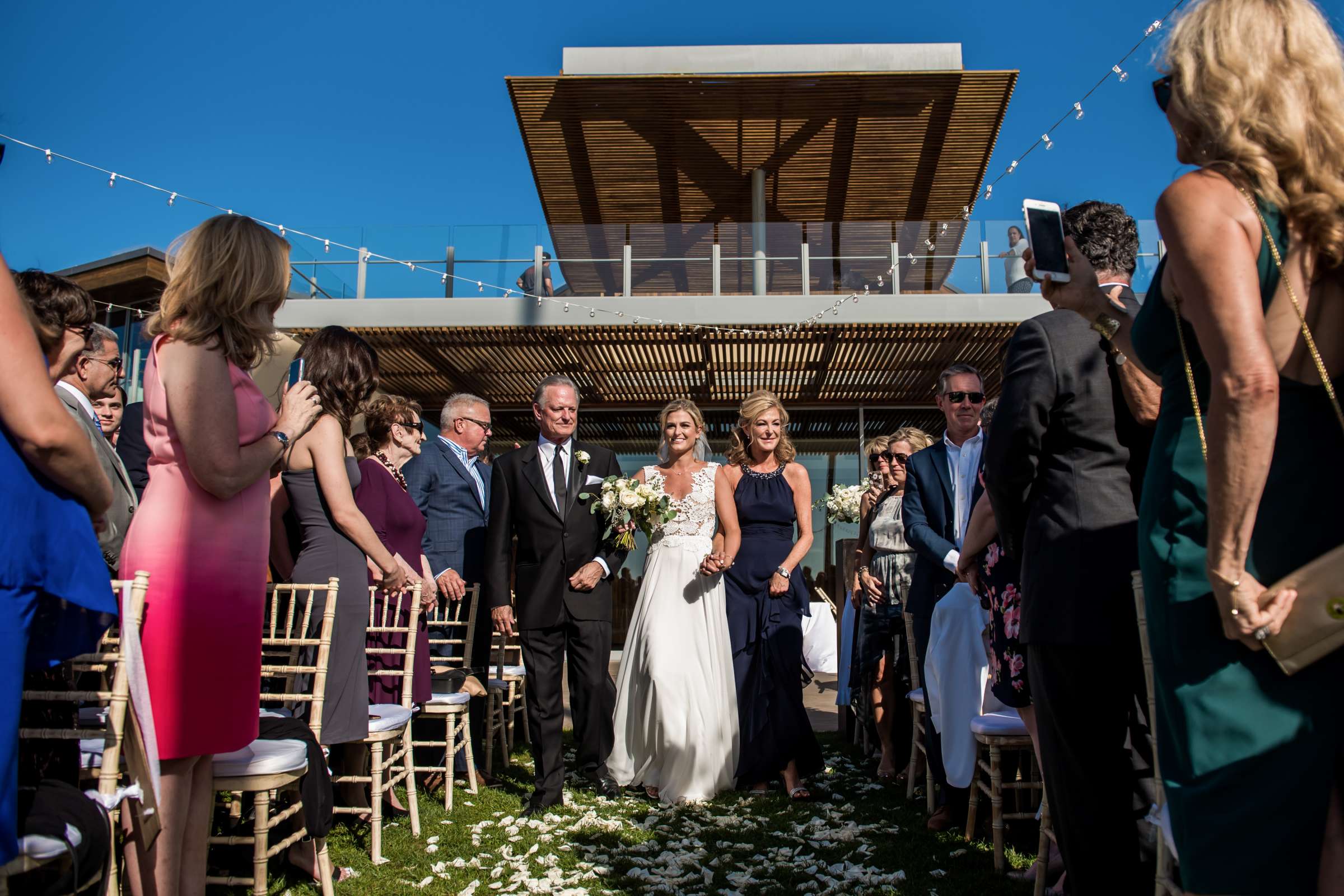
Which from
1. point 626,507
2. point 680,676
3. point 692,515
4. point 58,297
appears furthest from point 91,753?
point 692,515

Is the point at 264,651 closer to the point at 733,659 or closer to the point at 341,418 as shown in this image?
the point at 341,418

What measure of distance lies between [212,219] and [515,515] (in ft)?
9.50

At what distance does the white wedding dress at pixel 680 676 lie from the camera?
210 inches

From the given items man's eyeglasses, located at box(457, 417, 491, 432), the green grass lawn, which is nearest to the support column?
man's eyeglasses, located at box(457, 417, 491, 432)

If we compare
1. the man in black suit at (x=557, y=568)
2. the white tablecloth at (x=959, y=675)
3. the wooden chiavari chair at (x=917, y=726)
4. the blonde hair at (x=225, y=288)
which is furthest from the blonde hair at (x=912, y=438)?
the blonde hair at (x=225, y=288)

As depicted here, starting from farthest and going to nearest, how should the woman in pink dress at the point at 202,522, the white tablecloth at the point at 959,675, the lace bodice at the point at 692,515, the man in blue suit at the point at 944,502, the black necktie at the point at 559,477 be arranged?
the lace bodice at the point at 692,515 < the black necktie at the point at 559,477 < the man in blue suit at the point at 944,502 < the white tablecloth at the point at 959,675 < the woman in pink dress at the point at 202,522

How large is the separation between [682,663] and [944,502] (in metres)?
1.82

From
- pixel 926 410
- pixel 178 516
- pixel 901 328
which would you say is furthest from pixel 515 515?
pixel 926 410

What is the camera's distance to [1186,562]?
152 cm

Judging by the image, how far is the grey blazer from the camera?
3.46 meters

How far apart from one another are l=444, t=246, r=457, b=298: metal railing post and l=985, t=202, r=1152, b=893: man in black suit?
34.3 ft

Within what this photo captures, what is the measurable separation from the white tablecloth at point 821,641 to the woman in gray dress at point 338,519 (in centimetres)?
549

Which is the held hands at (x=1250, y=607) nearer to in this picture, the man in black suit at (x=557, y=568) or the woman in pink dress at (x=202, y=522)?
the woman in pink dress at (x=202, y=522)

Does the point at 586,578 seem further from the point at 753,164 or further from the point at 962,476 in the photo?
the point at 753,164
